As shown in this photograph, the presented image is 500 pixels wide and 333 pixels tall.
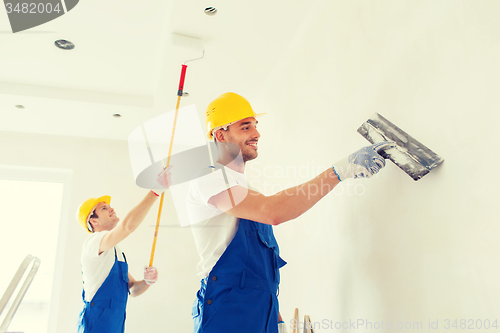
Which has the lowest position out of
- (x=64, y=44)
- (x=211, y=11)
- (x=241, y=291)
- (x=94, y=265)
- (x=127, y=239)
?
(x=241, y=291)

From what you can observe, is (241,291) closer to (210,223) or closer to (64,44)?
(210,223)

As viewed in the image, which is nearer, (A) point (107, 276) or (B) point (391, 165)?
(B) point (391, 165)

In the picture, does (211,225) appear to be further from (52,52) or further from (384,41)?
(52,52)

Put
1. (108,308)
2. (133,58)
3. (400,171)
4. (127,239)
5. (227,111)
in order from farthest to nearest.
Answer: (127,239) < (133,58) < (108,308) < (227,111) < (400,171)

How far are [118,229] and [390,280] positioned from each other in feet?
5.06

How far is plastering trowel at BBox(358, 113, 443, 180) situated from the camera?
1018 millimetres

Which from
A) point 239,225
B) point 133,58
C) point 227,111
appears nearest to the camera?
point 239,225

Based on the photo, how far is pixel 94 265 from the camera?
2.29 meters

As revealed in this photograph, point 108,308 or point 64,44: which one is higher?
point 64,44

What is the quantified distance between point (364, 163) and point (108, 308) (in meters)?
1.95

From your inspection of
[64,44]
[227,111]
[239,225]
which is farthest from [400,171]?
[64,44]

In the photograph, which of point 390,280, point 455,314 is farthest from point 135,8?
point 455,314

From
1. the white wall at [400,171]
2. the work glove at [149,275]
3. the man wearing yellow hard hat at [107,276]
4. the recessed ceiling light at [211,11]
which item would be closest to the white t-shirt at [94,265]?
the man wearing yellow hard hat at [107,276]

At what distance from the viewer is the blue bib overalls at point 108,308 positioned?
2.16m
